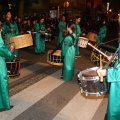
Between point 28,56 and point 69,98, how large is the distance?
5.08 metres

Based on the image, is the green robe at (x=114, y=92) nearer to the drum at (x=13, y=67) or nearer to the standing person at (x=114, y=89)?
the standing person at (x=114, y=89)

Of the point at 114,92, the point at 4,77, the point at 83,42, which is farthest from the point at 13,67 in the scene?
the point at 114,92

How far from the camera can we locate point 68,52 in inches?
254

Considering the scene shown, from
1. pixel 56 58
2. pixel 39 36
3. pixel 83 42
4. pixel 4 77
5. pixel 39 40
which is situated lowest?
pixel 56 58

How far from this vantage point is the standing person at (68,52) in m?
6.21

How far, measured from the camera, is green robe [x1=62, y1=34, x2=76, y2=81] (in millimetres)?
6234

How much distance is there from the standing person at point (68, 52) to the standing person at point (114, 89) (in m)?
3.37

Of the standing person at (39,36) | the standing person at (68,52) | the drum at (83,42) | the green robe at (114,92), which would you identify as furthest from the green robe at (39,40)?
the green robe at (114,92)

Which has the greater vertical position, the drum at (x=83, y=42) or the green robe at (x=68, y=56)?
the drum at (x=83, y=42)

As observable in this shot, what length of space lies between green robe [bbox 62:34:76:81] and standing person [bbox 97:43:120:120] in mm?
3373

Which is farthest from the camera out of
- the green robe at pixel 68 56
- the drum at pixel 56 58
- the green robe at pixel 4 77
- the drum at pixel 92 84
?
the drum at pixel 56 58

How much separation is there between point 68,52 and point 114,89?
3.62 metres

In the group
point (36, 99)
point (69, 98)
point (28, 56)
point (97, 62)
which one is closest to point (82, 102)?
point (69, 98)

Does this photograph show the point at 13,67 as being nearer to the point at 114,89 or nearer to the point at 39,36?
the point at 114,89
